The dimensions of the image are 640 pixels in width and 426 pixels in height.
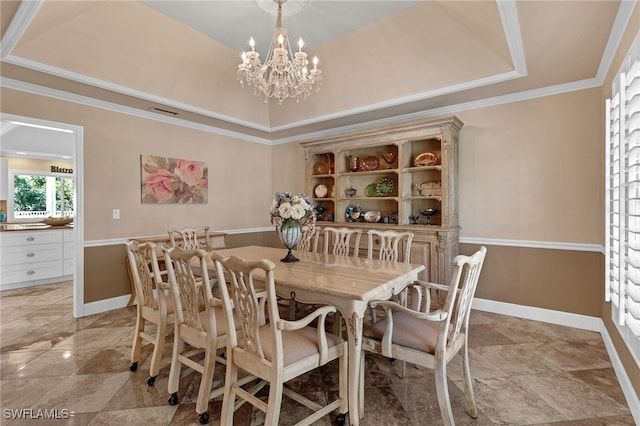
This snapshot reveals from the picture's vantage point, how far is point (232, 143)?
17.7 ft

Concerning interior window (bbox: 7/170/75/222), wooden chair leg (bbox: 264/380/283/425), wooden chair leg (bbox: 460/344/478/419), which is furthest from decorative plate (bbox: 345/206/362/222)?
interior window (bbox: 7/170/75/222)

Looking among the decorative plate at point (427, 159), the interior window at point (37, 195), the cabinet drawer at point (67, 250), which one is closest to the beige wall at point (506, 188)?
the decorative plate at point (427, 159)

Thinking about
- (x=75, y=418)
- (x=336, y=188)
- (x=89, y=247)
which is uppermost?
(x=336, y=188)

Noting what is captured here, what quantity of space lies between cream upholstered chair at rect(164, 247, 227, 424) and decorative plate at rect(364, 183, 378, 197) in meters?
3.12

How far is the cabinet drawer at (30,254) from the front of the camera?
4.85 metres

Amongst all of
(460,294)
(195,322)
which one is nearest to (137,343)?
(195,322)

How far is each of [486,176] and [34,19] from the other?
4780 mm

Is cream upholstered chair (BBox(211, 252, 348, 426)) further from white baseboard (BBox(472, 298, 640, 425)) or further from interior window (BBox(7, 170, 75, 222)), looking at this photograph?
interior window (BBox(7, 170, 75, 222))

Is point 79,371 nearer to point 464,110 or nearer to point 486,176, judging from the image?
point 486,176

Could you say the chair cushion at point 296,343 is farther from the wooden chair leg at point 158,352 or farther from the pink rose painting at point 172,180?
the pink rose painting at point 172,180

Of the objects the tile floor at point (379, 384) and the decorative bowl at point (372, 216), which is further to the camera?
the decorative bowl at point (372, 216)

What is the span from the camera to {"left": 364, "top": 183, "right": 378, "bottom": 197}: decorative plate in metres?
4.79

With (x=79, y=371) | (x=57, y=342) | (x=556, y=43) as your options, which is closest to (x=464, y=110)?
(x=556, y=43)

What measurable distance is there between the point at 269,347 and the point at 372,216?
312 centimetres
